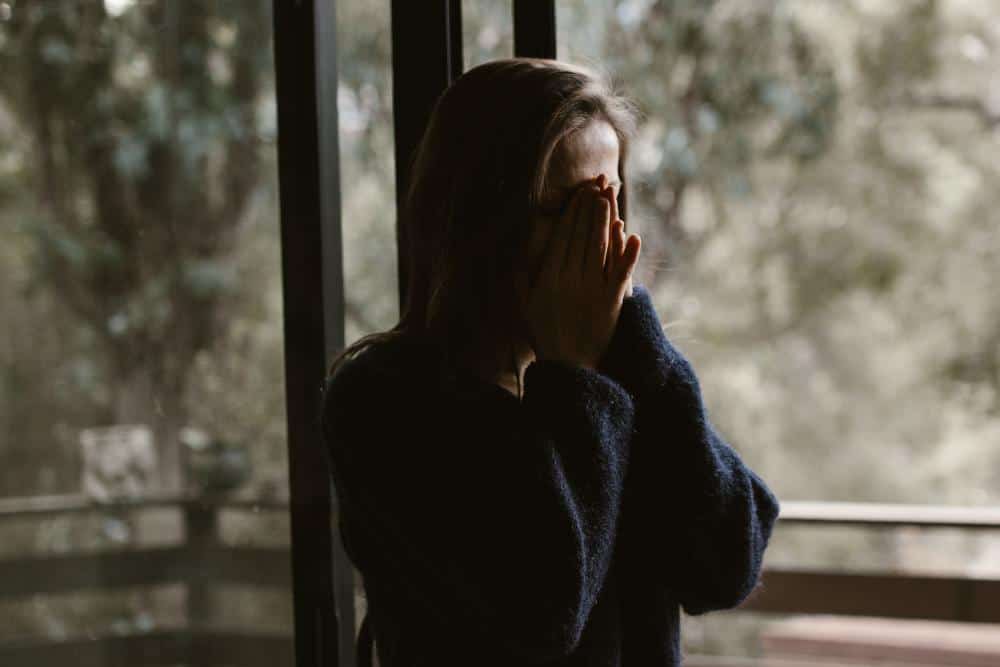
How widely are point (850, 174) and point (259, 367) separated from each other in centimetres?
298

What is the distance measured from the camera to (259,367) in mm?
1175

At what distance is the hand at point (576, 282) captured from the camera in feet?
2.47

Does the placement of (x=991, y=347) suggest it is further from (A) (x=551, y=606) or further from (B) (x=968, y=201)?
(A) (x=551, y=606)

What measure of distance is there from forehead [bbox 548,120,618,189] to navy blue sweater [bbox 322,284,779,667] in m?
0.11

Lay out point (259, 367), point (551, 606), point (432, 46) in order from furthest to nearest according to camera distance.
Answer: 1. point (259, 367)
2. point (432, 46)
3. point (551, 606)

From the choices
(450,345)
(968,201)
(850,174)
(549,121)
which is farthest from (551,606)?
(968,201)

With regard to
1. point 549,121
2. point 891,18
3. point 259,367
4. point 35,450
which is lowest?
point 35,450

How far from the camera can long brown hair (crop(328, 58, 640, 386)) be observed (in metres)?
0.75

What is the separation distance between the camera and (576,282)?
76 cm

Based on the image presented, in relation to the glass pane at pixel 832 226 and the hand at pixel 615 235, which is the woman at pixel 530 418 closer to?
the hand at pixel 615 235

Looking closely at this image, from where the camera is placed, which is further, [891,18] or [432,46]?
[891,18]

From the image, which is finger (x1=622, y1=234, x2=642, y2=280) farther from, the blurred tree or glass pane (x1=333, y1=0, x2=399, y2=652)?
the blurred tree

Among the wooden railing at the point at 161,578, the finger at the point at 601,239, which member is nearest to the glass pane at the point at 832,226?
the wooden railing at the point at 161,578

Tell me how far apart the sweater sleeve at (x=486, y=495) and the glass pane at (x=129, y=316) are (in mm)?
434
